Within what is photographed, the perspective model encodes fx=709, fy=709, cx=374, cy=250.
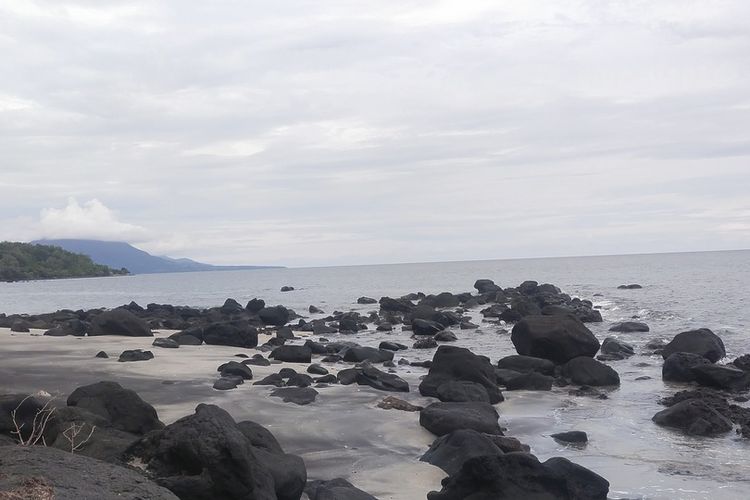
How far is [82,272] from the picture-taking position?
18438 centimetres

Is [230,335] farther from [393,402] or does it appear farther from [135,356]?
[393,402]

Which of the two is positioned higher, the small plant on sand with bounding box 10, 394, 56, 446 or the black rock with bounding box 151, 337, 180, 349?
the small plant on sand with bounding box 10, 394, 56, 446

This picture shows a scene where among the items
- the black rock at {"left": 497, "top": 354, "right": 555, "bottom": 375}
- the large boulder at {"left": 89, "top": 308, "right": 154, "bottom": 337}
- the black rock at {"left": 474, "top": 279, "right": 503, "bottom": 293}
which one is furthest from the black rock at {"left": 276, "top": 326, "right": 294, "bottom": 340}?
the black rock at {"left": 474, "top": 279, "right": 503, "bottom": 293}

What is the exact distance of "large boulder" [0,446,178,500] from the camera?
426cm

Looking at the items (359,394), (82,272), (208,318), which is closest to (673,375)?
(359,394)

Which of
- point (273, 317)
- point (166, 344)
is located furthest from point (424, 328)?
point (166, 344)

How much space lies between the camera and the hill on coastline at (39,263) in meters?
162

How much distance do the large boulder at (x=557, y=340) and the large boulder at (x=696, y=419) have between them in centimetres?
677

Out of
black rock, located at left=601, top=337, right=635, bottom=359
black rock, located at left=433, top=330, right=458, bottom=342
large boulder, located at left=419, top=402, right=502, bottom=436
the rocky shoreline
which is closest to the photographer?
the rocky shoreline

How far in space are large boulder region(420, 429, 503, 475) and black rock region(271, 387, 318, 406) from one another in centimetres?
370

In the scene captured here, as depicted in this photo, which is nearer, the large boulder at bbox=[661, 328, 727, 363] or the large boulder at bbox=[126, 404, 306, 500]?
the large boulder at bbox=[126, 404, 306, 500]

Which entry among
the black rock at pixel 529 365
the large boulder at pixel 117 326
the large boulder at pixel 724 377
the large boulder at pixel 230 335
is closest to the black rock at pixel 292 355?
the large boulder at pixel 230 335

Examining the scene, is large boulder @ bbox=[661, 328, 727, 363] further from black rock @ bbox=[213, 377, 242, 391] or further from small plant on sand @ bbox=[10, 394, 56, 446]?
small plant on sand @ bbox=[10, 394, 56, 446]

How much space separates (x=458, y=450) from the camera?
370 inches
